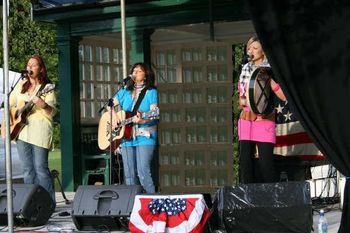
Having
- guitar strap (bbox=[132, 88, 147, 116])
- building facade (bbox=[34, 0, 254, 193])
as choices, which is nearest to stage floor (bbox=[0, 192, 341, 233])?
guitar strap (bbox=[132, 88, 147, 116])

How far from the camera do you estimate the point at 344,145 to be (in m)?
4.40

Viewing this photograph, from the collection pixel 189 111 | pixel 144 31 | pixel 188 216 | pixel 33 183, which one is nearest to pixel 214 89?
pixel 189 111

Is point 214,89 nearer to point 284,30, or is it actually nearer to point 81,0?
point 81,0

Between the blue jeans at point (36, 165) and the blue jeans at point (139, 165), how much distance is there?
30.7 inches

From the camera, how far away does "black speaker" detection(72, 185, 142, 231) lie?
21.4 feet

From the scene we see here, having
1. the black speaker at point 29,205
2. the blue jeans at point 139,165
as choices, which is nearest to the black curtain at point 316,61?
the blue jeans at point 139,165

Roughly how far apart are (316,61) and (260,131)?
2.30 m

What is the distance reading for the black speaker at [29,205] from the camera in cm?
684

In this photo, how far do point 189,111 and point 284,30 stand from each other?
6.45 metres

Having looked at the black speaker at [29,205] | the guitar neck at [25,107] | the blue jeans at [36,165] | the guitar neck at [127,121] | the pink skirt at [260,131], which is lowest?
the black speaker at [29,205]

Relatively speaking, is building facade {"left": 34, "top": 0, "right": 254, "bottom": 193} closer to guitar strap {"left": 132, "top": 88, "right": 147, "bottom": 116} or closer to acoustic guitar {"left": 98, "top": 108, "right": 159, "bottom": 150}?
acoustic guitar {"left": 98, "top": 108, "right": 159, "bottom": 150}

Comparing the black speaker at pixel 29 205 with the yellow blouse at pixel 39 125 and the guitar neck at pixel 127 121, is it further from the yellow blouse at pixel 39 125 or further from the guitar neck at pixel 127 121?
the guitar neck at pixel 127 121

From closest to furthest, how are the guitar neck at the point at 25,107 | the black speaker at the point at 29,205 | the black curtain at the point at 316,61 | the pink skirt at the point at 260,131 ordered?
the black curtain at the point at 316,61, the pink skirt at the point at 260,131, the black speaker at the point at 29,205, the guitar neck at the point at 25,107

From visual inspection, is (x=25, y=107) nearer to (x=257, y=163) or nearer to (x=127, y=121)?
(x=127, y=121)
